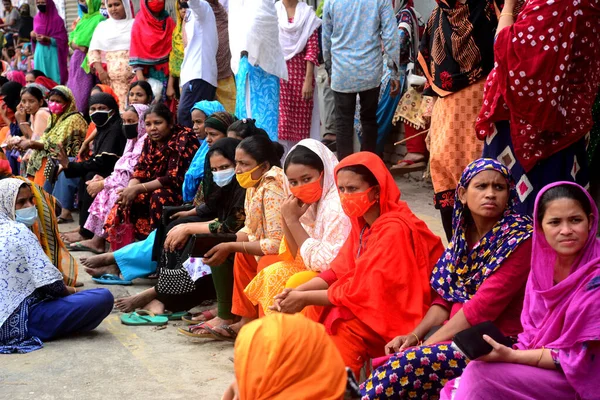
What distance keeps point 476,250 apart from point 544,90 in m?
0.72

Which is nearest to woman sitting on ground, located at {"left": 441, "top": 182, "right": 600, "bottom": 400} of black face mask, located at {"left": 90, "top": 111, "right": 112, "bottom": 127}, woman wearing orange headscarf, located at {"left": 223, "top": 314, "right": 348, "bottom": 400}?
woman wearing orange headscarf, located at {"left": 223, "top": 314, "right": 348, "bottom": 400}

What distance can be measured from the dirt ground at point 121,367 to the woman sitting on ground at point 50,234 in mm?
449

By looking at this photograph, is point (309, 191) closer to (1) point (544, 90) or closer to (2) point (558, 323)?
(1) point (544, 90)

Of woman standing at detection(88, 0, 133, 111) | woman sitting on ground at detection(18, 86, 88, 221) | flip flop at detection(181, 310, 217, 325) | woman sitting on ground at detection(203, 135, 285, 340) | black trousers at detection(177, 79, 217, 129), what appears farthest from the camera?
woman standing at detection(88, 0, 133, 111)

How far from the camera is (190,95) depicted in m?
7.96

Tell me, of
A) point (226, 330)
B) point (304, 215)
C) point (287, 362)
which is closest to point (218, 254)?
point (226, 330)

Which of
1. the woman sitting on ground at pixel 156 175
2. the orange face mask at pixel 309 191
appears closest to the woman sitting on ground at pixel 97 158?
the woman sitting on ground at pixel 156 175

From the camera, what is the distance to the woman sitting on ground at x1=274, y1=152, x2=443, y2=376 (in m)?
3.54

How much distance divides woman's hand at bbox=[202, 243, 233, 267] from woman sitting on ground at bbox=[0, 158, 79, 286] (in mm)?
1148

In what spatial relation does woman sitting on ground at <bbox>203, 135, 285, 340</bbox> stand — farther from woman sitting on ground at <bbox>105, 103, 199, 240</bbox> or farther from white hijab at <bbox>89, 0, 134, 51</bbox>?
white hijab at <bbox>89, 0, 134, 51</bbox>

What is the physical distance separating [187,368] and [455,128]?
182 centimetres

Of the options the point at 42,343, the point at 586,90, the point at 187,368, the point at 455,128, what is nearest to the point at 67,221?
the point at 42,343

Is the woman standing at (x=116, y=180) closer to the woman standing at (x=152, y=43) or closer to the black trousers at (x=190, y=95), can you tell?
the black trousers at (x=190, y=95)

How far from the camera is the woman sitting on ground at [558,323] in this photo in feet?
8.92
